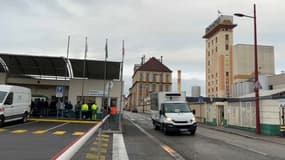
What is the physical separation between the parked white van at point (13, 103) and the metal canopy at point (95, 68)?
28.4ft

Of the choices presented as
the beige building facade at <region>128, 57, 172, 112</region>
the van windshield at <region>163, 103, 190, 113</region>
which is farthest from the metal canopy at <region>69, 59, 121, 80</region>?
the beige building facade at <region>128, 57, 172, 112</region>

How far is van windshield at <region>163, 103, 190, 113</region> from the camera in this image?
17.3 m

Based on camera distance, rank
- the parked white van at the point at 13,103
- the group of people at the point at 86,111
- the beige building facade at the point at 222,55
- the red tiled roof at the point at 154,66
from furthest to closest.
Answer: the red tiled roof at the point at 154,66 < the beige building facade at the point at 222,55 < the group of people at the point at 86,111 < the parked white van at the point at 13,103

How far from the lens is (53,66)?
31.2m

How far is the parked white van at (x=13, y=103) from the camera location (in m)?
17.7

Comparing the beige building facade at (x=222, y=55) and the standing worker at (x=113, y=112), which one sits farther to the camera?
the beige building facade at (x=222, y=55)

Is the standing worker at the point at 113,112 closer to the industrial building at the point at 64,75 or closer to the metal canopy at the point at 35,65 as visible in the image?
the industrial building at the point at 64,75

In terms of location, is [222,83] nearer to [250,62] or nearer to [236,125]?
[250,62]

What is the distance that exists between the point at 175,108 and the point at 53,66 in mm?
18780

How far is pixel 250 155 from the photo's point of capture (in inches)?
386

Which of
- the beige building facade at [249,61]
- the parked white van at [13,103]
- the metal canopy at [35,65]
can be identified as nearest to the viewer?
the parked white van at [13,103]

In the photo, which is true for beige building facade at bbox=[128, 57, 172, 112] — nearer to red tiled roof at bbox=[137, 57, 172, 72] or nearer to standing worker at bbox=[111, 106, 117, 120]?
red tiled roof at bbox=[137, 57, 172, 72]

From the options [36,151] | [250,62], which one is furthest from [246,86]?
[36,151]

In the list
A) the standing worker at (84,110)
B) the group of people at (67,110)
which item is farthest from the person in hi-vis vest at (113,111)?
the standing worker at (84,110)
